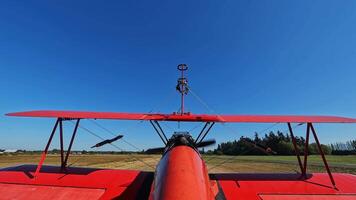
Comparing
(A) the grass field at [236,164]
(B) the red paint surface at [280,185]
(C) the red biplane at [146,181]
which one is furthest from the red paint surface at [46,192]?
(A) the grass field at [236,164]

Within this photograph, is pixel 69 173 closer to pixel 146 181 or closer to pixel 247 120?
pixel 146 181

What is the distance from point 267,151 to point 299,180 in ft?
5.48

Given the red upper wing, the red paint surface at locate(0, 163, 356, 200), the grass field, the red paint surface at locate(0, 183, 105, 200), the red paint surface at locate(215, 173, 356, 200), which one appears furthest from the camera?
the grass field

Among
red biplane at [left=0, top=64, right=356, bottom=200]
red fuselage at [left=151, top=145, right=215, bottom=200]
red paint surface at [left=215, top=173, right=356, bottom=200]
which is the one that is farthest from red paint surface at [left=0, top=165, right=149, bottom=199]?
red fuselage at [left=151, top=145, right=215, bottom=200]

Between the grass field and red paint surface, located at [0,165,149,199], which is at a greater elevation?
the grass field

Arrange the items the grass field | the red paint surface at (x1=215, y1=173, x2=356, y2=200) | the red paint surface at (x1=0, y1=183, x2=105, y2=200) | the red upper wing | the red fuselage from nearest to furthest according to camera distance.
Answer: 1. the red fuselage
2. the red paint surface at (x1=0, y1=183, x2=105, y2=200)
3. the red paint surface at (x1=215, y1=173, x2=356, y2=200)
4. the red upper wing
5. the grass field

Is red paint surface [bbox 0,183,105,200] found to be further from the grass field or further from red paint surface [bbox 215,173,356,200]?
the grass field

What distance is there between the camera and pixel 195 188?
363 cm

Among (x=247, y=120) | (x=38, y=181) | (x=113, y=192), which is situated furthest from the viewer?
(x=247, y=120)

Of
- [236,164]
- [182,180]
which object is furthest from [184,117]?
[236,164]

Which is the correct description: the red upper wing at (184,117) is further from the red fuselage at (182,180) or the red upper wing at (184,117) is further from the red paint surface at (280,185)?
the red fuselage at (182,180)

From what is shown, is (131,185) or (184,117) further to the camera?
(184,117)

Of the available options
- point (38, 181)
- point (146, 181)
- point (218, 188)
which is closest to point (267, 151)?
point (218, 188)

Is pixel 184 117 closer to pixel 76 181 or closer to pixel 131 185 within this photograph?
pixel 131 185
